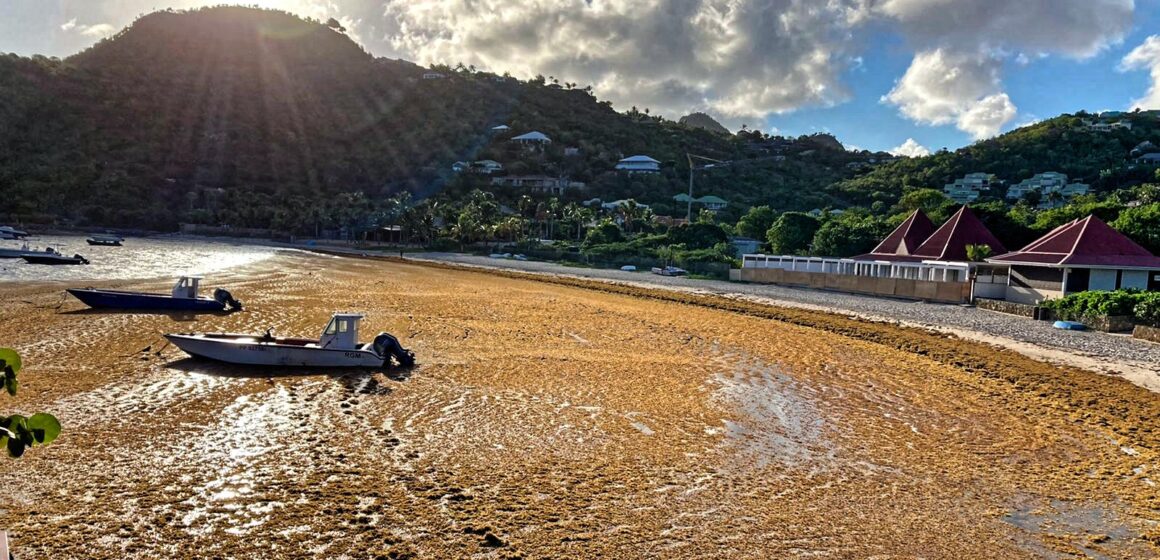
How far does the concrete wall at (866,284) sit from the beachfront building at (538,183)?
7892 cm

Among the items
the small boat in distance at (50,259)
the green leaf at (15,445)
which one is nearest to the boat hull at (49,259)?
the small boat in distance at (50,259)

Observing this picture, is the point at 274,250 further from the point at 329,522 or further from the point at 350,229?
the point at 329,522

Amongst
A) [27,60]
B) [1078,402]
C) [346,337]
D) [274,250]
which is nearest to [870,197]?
[274,250]

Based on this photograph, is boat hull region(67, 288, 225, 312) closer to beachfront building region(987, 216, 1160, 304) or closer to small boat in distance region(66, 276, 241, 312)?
small boat in distance region(66, 276, 241, 312)

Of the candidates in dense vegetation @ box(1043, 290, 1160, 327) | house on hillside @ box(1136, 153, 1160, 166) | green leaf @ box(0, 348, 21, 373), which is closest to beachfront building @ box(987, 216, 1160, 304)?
dense vegetation @ box(1043, 290, 1160, 327)

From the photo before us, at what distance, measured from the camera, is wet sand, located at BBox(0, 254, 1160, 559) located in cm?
869

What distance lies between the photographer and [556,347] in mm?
22375

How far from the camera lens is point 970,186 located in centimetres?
11638

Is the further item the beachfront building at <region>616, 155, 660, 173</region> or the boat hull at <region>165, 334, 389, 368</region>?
the beachfront building at <region>616, 155, 660, 173</region>

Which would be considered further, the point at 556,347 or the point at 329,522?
the point at 556,347

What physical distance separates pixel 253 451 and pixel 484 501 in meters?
4.75

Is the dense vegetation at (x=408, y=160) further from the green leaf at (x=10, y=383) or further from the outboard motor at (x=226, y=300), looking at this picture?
the green leaf at (x=10, y=383)

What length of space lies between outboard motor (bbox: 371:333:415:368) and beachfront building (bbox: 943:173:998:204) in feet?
384

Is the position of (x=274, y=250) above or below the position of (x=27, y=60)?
below
